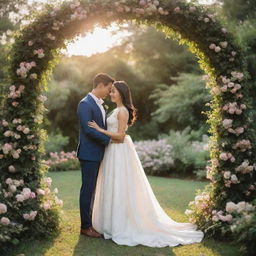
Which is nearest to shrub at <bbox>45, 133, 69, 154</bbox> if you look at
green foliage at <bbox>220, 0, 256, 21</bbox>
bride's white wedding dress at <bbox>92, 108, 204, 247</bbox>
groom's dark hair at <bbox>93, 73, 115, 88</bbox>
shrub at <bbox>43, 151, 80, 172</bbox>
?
shrub at <bbox>43, 151, 80, 172</bbox>

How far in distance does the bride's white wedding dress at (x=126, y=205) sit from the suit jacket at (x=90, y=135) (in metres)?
0.21

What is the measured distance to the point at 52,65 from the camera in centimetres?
578

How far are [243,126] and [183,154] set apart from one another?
7070mm

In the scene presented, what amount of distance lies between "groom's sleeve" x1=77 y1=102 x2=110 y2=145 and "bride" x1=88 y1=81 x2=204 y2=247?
0.20 feet

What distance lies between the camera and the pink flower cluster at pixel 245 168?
5527 millimetres

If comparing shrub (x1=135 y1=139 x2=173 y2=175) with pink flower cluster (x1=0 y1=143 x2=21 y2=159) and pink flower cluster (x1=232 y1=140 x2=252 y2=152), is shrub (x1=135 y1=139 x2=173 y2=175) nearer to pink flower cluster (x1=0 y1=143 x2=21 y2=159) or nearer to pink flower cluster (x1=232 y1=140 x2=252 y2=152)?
pink flower cluster (x1=232 y1=140 x2=252 y2=152)

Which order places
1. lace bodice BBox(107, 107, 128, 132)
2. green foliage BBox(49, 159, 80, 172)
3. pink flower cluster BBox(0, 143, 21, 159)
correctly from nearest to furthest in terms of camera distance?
pink flower cluster BBox(0, 143, 21, 159)
lace bodice BBox(107, 107, 128, 132)
green foliage BBox(49, 159, 80, 172)

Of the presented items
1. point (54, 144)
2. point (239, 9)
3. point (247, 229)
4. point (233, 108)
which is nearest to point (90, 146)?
point (233, 108)

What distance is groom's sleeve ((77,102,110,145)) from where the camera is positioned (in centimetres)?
550

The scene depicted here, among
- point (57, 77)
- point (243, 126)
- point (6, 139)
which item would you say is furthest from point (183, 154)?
point (57, 77)

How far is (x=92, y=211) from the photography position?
5.96m

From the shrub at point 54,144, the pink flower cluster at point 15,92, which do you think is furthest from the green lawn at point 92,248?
the shrub at point 54,144

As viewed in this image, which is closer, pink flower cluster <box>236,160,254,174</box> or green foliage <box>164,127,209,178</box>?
pink flower cluster <box>236,160,254,174</box>

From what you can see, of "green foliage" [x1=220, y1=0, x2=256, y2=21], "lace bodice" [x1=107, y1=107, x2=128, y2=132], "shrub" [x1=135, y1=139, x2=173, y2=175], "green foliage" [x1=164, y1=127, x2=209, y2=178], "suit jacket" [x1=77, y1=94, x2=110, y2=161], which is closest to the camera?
"suit jacket" [x1=77, y1=94, x2=110, y2=161]
